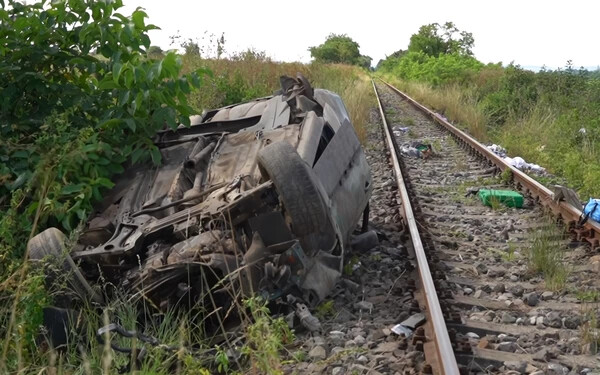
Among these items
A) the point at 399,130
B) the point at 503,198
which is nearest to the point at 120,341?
the point at 503,198

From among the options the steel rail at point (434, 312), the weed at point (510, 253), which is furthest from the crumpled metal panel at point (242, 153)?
the weed at point (510, 253)

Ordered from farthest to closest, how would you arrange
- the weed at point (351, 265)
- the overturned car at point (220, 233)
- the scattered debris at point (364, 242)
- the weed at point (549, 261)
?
the scattered debris at point (364, 242), the weed at point (351, 265), the weed at point (549, 261), the overturned car at point (220, 233)

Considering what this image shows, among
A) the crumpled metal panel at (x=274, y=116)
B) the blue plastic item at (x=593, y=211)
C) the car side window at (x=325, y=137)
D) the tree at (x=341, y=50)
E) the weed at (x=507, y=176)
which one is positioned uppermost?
the tree at (x=341, y=50)

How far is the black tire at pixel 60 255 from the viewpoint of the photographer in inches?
152

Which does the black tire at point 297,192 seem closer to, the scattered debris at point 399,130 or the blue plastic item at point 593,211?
the blue plastic item at point 593,211

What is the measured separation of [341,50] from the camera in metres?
86.4

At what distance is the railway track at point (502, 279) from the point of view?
364 centimetres

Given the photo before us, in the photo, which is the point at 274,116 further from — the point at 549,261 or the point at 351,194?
the point at 549,261

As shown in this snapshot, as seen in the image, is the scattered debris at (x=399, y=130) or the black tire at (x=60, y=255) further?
the scattered debris at (x=399, y=130)

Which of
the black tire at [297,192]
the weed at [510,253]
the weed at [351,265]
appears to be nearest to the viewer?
the black tire at [297,192]

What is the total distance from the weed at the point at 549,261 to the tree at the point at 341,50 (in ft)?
243

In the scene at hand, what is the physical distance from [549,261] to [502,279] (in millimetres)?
418

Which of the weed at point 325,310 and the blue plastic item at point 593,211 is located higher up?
the blue plastic item at point 593,211

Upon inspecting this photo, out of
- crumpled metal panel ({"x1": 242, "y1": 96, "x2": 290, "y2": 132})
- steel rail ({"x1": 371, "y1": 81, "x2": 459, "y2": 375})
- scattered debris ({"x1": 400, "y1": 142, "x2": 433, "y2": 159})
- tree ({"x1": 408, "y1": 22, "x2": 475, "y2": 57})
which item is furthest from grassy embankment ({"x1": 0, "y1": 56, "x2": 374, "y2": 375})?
tree ({"x1": 408, "y1": 22, "x2": 475, "y2": 57})
